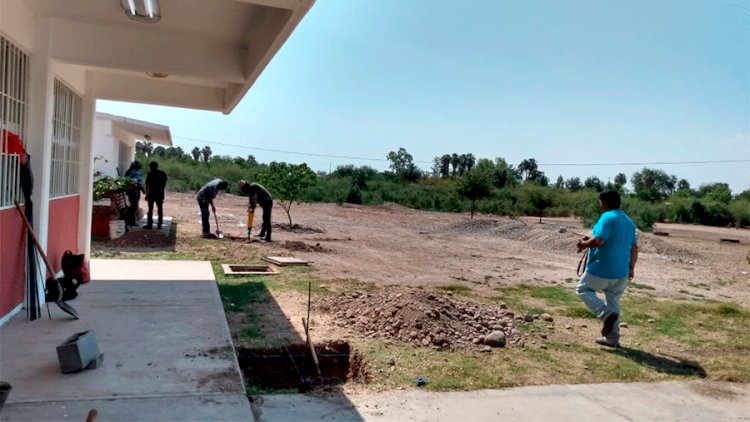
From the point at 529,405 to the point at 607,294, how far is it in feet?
8.20

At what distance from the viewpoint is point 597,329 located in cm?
729

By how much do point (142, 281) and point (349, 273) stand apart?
4.15 meters

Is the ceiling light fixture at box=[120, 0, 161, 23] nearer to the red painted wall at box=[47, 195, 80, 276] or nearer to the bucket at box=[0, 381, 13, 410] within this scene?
the red painted wall at box=[47, 195, 80, 276]

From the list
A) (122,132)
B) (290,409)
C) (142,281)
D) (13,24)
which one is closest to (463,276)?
(142,281)

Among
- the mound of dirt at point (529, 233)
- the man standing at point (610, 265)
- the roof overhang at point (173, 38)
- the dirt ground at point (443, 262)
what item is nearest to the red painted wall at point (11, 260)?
the roof overhang at point (173, 38)

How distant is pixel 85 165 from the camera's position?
8703mm

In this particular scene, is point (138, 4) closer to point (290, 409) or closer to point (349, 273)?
point (290, 409)

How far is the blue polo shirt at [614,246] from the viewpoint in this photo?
20.5 ft

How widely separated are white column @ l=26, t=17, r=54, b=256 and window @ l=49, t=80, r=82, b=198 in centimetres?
101

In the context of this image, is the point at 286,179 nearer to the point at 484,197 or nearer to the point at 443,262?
the point at 443,262

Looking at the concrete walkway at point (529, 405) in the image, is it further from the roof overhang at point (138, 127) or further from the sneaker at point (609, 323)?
the roof overhang at point (138, 127)

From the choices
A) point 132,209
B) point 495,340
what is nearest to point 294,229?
point 132,209

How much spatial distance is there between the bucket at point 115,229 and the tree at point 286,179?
8309 millimetres

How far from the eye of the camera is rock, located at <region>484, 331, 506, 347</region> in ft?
20.2
